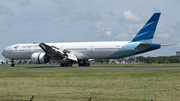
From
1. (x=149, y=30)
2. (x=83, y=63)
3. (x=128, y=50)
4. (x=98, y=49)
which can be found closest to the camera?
(x=149, y=30)

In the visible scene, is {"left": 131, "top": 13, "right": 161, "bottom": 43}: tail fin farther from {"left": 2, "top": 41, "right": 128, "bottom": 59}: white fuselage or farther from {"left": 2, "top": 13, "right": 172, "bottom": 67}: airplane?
{"left": 2, "top": 41, "right": 128, "bottom": 59}: white fuselage

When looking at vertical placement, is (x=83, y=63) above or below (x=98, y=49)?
below

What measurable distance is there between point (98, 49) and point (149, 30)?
9.51 metres

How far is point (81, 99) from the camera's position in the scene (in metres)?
10.7

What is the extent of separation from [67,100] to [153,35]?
31.7 meters

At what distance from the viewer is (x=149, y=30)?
39344 millimetres

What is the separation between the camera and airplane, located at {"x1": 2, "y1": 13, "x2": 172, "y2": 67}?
39.2 metres

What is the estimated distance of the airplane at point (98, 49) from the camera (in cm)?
3916

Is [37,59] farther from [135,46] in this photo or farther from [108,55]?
[135,46]

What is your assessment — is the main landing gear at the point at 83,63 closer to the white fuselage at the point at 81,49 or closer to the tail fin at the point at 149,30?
the white fuselage at the point at 81,49

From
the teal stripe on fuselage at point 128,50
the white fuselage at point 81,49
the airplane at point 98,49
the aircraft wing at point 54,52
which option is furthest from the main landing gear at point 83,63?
the teal stripe on fuselage at point 128,50

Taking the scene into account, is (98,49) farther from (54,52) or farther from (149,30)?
(149,30)

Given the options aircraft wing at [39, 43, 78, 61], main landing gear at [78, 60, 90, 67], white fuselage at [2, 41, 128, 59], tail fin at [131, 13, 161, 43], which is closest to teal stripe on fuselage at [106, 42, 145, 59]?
white fuselage at [2, 41, 128, 59]

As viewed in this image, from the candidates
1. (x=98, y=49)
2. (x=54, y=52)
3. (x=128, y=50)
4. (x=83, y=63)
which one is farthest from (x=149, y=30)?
(x=54, y=52)
